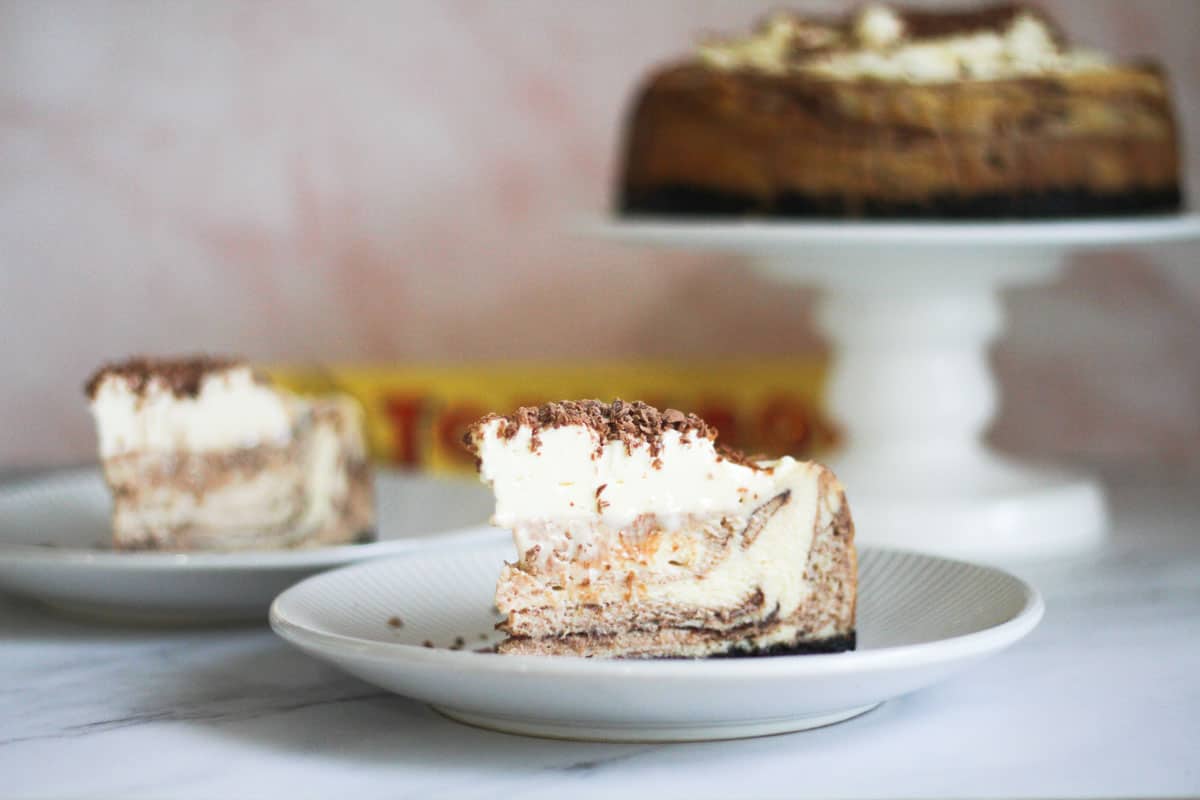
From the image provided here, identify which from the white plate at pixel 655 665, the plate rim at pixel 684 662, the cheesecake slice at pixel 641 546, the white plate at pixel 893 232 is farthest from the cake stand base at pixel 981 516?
the plate rim at pixel 684 662

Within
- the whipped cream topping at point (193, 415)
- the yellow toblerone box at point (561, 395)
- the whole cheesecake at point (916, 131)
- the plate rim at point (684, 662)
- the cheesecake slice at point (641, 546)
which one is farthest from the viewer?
the yellow toblerone box at point (561, 395)

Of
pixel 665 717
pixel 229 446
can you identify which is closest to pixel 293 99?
pixel 229 446

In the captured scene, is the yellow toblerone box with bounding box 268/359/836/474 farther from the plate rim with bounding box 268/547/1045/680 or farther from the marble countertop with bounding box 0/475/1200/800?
the plate rim with bounding box 268/547/1045/680

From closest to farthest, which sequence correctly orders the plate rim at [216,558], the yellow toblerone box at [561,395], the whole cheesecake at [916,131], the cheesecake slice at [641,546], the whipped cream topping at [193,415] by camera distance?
the cheesecake slice at [641,546] < the plate rim at [216,558] < the whipped cream topping at [193,415] < the whole cheesecake at [916,131] < the yellow toblerone box at [561,395]

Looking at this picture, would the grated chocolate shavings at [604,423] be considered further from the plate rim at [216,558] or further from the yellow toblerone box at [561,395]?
the yellow toblerone box at [561,395]

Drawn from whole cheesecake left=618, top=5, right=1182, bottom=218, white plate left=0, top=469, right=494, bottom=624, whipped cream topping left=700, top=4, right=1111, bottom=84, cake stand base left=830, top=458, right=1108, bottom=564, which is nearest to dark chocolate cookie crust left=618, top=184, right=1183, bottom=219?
whole cheesecake left=618, top=5, right=1182, bottom=218

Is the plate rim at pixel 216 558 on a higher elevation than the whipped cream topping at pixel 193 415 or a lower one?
lower

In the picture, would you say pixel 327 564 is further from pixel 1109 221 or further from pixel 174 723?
pixel 1109 221

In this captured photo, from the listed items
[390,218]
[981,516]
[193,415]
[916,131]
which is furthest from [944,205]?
[390,218]
